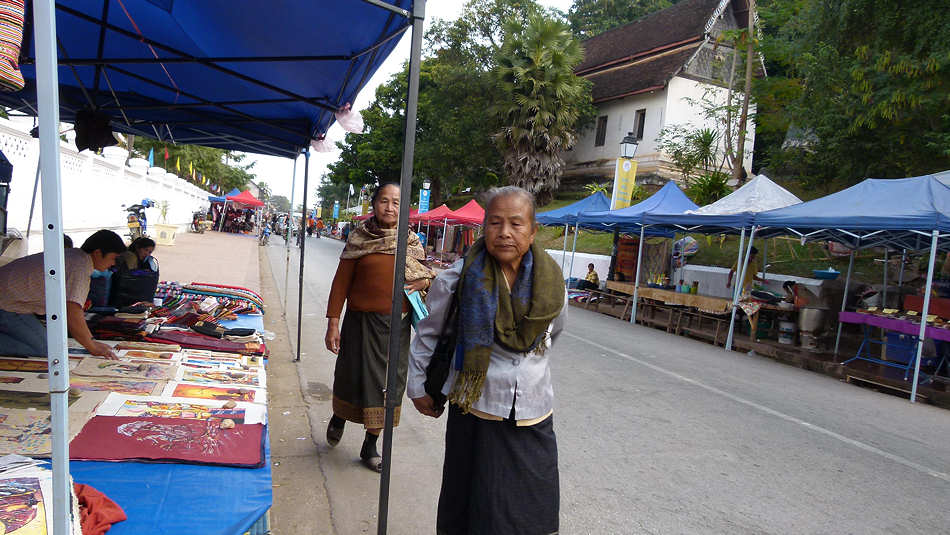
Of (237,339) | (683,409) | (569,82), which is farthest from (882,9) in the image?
(569,82)

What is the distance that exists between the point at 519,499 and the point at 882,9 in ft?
40.9

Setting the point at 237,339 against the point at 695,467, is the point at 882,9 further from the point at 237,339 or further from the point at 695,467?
the point at 237,339

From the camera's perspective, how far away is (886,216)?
25.6ft

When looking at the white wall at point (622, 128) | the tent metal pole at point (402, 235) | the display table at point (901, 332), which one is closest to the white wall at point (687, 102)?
the white wall at point (622, 128)

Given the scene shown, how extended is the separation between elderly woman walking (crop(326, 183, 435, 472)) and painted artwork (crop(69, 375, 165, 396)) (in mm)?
1201

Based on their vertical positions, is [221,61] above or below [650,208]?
above

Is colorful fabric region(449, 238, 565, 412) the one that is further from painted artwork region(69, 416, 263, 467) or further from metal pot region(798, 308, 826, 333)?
metal pot region(798, 308, 826, 333)

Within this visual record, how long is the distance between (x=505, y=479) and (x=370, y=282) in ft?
5.81

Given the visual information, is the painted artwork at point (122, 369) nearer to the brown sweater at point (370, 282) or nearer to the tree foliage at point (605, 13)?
the brown sweater at point (370, 282)

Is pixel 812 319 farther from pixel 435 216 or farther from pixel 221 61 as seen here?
pixel 435 216

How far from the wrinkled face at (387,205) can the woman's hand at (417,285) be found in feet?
1.48

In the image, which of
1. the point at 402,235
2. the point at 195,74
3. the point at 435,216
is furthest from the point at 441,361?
the point at 435,216

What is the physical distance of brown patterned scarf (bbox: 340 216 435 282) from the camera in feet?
11.4

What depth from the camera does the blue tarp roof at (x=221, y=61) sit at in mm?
3721
